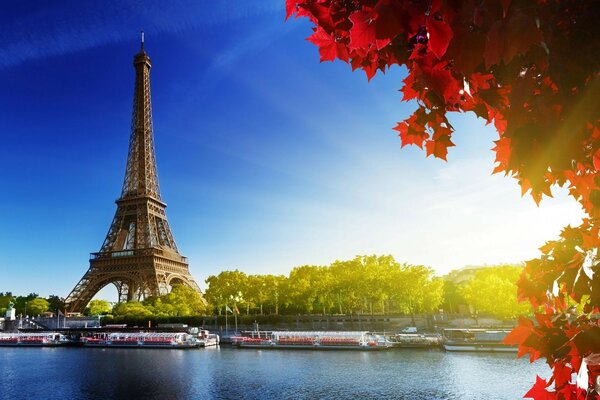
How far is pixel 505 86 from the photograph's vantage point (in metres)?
2.50

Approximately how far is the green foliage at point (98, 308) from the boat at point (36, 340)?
1136 inches

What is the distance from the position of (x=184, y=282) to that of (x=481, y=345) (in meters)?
71.3

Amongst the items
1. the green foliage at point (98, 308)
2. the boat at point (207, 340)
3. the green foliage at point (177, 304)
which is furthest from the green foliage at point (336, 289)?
the green foliage at point (98, 308)

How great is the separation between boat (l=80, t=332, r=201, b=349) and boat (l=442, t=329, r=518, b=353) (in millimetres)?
35645

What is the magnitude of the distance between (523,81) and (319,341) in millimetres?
57097

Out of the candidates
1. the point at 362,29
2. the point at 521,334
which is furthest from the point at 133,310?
the point at 362,29

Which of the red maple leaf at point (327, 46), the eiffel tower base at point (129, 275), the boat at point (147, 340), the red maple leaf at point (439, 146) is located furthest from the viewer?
the eiffel tower base at point (129, 275)

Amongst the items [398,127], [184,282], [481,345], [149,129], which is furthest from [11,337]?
[398,127]

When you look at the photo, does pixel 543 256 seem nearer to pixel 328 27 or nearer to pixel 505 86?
pixel 505 86

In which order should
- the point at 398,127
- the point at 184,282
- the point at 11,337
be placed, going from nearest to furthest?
1. the point at 398,127
2. the point at 11,337
3. the point at 184,282

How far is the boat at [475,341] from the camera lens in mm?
46719

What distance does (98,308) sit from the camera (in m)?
105

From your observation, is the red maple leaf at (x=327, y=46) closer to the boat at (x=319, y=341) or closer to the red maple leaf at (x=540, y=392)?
the red maple leaf at (x=540, y=392)

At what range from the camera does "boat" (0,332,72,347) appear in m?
69.5
